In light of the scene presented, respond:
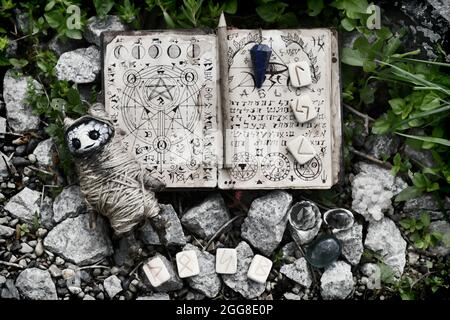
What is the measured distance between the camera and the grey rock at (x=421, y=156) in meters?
2.36

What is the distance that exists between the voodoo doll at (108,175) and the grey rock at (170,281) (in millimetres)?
150

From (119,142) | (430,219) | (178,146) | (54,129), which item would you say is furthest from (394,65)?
(54,129)

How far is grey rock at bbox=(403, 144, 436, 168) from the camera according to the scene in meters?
A: 2.36

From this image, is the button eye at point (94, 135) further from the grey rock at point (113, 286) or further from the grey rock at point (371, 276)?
the grey rock at point (371, 276)

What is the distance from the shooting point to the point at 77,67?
2367 mm

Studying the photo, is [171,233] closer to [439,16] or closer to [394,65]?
[394,65]

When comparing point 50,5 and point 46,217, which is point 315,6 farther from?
point 46,217

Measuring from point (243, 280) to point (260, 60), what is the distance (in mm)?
627

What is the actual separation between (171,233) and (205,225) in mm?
99

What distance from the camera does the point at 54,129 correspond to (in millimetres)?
2332

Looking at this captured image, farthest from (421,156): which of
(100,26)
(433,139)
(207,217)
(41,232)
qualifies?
(41,232)

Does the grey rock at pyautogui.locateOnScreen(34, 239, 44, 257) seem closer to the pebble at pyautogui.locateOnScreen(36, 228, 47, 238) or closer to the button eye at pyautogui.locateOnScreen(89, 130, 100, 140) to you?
the pebble at pyautogui.locateOnScreen(36, 228, 47, 238)

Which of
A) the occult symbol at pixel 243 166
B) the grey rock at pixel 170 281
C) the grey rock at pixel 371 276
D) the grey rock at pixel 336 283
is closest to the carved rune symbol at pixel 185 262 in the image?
the grey rock at pixel 170 281
